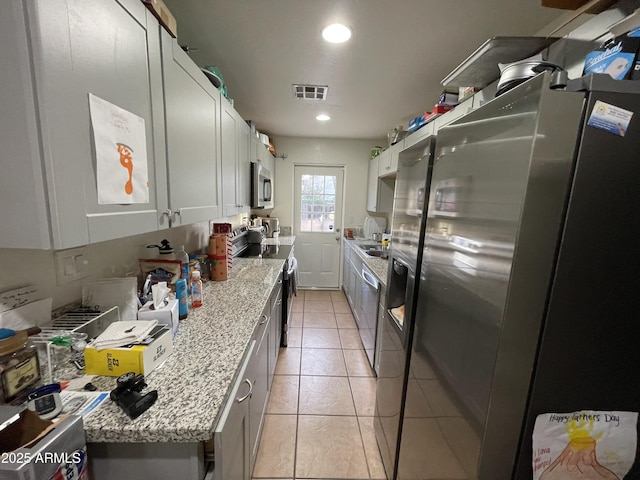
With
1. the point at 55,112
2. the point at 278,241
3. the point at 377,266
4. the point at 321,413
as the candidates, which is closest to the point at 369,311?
the point at 377,266

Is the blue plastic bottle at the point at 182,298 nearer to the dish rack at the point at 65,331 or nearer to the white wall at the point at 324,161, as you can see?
the dish rack at the point at 65,331

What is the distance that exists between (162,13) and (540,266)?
154 centimetres

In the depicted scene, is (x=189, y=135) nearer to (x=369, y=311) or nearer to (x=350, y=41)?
(x=350, y=41)

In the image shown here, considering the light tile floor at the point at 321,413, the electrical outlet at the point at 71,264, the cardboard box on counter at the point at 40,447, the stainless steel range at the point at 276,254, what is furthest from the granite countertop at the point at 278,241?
the cardboard box on counter at the point at 40,447

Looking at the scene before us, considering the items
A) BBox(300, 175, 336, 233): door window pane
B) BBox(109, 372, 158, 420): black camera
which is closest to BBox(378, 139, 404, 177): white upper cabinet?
BBox(300, 175, 336, 233): door window pane

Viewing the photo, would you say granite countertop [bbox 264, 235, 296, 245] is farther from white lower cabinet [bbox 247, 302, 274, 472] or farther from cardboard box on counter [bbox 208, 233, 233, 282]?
white lower cabinet [bbox 247, 302, 274, 472]

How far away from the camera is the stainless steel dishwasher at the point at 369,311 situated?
7.34 feet

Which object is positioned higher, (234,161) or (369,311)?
(234,161)

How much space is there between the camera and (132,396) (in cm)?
70

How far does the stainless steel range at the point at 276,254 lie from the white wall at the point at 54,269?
38.0 inches

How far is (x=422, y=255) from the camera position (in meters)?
1.11

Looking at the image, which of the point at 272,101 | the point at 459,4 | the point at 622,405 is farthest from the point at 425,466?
the point at 272,101

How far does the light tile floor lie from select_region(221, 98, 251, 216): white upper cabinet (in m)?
1.51

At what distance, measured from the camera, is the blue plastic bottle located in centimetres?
124
